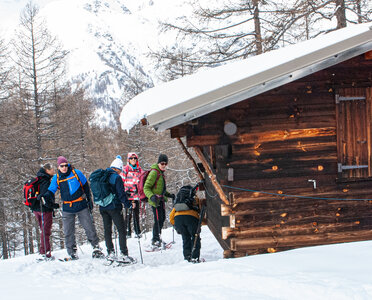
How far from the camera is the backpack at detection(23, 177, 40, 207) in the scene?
23.5 ft

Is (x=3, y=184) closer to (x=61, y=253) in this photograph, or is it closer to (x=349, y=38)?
(x=61, y=253)

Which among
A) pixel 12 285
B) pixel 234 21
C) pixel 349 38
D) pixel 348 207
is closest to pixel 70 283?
pixel 12 285

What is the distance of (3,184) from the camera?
17219mm

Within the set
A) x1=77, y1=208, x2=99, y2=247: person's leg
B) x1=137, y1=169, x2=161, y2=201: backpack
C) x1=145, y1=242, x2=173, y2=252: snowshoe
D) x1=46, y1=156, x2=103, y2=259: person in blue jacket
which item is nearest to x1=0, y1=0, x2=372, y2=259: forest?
x1=137, y1=169, x2=161, y2=201: backpack

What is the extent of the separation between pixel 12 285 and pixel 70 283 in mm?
911

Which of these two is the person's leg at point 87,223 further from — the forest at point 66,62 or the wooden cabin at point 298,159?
the forest at point 66,62

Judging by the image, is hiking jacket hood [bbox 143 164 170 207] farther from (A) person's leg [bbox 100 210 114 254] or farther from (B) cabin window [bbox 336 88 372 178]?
(B) cabin window [bbox 336 88 372 178]

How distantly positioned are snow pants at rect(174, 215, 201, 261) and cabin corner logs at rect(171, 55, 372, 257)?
684 millimetres

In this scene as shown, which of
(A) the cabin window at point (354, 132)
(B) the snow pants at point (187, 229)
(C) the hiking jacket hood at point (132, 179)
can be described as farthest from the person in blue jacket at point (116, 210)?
(A) the cabin window at point (354, 132)

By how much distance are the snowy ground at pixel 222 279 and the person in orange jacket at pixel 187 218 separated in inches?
43.4

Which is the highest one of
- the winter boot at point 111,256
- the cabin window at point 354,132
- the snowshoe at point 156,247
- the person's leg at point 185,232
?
the cabin window at point 354,132

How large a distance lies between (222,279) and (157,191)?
395cm

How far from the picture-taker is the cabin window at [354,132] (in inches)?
250

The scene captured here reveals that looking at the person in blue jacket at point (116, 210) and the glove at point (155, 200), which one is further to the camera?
the glove at point (155, 200)
